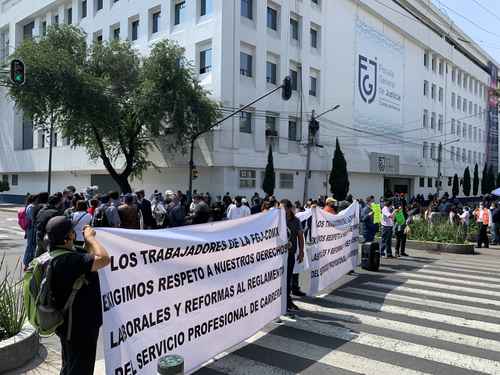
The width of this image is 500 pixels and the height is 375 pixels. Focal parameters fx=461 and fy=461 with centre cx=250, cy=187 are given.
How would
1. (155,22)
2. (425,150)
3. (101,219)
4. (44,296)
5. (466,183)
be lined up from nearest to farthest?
(44,296) < (101,219) < (155,22) < (425,150) < (466,183)

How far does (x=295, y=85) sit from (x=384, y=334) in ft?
95.7

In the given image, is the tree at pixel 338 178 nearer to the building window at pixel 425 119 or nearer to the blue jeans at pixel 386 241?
the blue jeans at pixel 386 241

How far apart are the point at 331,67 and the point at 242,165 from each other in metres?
13.4

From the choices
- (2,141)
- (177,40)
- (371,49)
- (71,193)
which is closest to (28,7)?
(2,141)

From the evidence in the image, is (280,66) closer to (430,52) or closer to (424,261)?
(424,261)

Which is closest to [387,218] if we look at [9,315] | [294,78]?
[9,315]

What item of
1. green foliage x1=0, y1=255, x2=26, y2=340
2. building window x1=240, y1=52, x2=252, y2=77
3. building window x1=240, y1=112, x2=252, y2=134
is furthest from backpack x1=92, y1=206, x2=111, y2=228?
building window x1=240, y1=52, x2=252, y2=77

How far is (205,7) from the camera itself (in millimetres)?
29266

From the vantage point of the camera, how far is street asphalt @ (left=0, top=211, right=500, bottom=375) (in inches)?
200

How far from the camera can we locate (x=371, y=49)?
42594 mm

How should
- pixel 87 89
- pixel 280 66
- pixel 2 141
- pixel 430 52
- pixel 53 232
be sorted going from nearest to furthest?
pixel 53 232, pixel 87 89, pixel 280 66, pixel 2 141, pixel 430 52

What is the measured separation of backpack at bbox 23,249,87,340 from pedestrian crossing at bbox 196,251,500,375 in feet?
6.57

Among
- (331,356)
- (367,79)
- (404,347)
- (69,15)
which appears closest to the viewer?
(331,356)

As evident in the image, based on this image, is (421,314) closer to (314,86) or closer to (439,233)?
(439,233)
